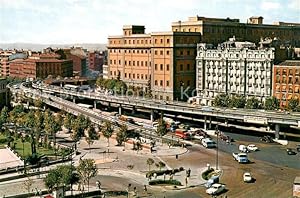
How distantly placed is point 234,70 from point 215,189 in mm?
39739

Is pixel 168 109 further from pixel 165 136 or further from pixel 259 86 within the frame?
pixel 259 86

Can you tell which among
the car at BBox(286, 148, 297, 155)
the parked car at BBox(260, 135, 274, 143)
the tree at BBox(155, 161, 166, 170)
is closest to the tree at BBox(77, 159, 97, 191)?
the tree at BBox(155, 161, 166, 170)

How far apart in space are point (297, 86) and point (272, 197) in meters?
33.3

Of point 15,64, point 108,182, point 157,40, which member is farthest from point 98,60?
point 108,182

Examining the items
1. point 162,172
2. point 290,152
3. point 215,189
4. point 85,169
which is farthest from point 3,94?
point 215,189

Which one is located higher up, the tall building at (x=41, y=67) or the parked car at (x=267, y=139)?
the tall building at (x=41, y=67)

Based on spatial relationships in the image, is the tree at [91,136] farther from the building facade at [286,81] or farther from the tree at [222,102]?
the building facade at [286,81]

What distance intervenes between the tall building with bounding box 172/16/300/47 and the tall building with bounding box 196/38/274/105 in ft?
16.6

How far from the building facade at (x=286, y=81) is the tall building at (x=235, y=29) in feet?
60.6

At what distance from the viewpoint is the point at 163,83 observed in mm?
82188

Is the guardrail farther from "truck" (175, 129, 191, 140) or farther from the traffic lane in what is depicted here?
"truck" (175, 129, 191, 140)

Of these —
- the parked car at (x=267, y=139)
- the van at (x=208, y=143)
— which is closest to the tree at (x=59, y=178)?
the van at (x=208, y=143)

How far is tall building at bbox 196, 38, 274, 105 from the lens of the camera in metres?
68.8

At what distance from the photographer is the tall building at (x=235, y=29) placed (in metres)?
83.4
